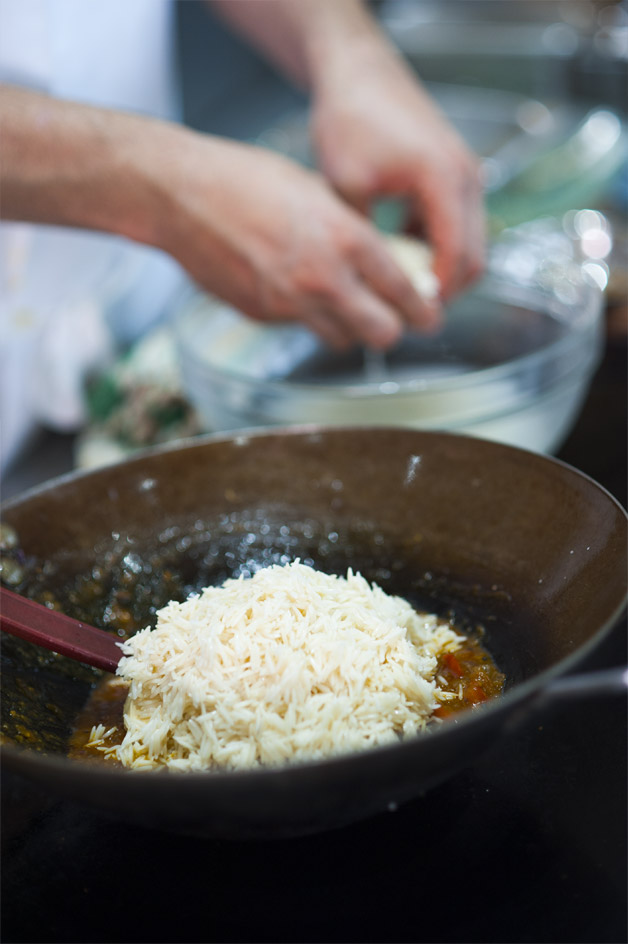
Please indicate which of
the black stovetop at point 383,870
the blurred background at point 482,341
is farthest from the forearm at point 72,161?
the black stovetop at point 383,870

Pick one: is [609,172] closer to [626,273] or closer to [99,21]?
[626,273]

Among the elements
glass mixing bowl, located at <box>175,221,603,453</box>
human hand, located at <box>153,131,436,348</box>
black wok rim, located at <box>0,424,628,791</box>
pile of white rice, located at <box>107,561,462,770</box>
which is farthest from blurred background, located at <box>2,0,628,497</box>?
black wok rim, located at <box>0,424,628,791</box>

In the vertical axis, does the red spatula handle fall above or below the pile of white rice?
below

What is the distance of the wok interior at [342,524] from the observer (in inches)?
29.7

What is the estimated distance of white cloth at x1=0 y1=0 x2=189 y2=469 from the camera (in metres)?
1.41

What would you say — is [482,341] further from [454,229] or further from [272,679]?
[272,679]

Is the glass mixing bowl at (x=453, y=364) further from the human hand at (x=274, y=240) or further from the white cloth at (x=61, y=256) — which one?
the white cloth at (x=61, y=256)

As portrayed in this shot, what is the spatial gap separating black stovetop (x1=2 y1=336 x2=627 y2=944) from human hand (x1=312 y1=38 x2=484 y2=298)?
81 cm

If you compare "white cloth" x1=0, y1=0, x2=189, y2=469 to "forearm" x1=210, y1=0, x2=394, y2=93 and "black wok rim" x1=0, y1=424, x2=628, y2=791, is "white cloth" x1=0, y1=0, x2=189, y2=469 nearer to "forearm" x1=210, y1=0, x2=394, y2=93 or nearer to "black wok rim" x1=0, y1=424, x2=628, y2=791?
"forearm" x1=210, y1=0, x2=394, y2=93

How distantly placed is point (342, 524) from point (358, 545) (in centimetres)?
3

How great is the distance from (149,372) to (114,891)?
957 millimetres

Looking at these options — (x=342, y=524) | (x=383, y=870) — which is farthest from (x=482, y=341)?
(x=383, y=870)

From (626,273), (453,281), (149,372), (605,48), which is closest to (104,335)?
(149,372)

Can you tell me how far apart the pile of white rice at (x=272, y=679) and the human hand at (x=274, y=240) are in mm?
542
